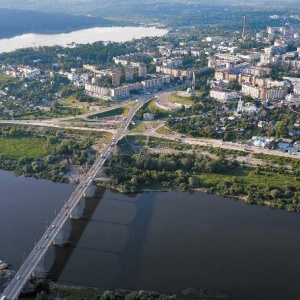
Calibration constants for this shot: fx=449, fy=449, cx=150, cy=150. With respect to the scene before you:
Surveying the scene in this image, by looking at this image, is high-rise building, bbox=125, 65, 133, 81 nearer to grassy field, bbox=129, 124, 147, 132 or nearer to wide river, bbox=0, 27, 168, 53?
grassy field, bbox=129, 124, 147, 132

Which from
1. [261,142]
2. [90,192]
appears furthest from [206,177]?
[90,192]

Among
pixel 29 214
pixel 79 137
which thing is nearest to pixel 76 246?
pixel 29 214

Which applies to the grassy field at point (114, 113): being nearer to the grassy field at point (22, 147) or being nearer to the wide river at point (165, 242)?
the grassy field at point (22, 147)

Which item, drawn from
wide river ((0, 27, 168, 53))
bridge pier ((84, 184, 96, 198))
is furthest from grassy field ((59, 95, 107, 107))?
wide river ((0, 27, 168, 53))

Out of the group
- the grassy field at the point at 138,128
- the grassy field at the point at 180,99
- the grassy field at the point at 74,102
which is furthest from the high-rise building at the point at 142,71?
the grassy field at the point at 138,128

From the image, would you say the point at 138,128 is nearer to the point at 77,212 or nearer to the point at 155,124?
the point at 155,124

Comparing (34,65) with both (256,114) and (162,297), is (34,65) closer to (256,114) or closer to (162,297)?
(256,114)
